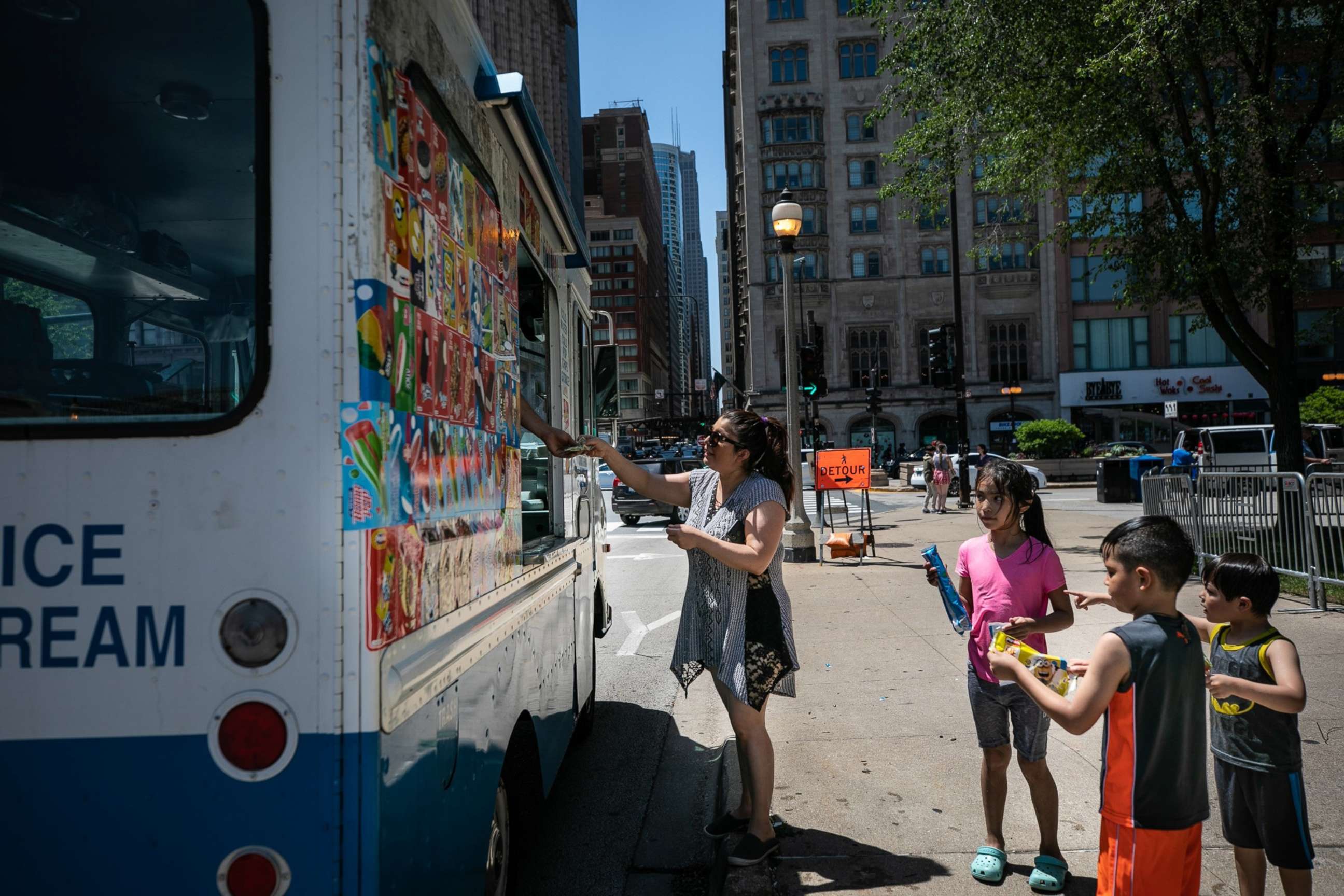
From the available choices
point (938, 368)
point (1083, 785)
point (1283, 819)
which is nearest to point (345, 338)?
point (1283, 819)

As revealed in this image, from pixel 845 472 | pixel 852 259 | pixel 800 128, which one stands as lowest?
pixel 845 472

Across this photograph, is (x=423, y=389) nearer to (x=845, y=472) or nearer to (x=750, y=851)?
(x=750, y=851)

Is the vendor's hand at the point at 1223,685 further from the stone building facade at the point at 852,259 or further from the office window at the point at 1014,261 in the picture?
the office window at the point at 1014,261

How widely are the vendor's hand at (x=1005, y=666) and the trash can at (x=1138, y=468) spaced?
24798mm

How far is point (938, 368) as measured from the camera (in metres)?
20.7

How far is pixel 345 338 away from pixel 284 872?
1.07m

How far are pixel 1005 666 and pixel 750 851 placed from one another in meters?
1.62

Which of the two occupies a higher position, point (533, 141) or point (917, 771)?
point (533, 141)

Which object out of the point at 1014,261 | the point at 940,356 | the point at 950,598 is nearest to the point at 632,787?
the point at 950,598

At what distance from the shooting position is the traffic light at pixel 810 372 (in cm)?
1677

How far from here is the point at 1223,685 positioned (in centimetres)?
283

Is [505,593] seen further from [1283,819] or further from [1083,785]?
[1083,785]

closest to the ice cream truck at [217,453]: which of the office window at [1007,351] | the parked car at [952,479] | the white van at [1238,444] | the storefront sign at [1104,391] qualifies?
the white van at [1238,444]

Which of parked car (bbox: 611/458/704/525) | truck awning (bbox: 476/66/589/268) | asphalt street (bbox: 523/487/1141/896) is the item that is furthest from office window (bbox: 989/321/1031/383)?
truck awning (bbox: 476/66/589/268)
